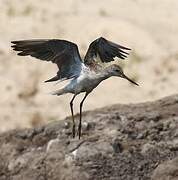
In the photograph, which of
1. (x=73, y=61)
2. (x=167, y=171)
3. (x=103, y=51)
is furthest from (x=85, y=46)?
(x=167, y=171)

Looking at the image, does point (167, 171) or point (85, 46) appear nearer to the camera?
point (167, 171)

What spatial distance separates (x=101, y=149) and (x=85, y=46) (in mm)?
7202

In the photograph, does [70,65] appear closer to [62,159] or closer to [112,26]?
[62,159]

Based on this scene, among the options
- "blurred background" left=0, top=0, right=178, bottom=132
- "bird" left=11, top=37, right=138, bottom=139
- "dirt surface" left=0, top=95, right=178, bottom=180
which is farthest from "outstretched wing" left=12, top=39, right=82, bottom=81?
"blurred background" left=0, top=0, right=178, bottom=132

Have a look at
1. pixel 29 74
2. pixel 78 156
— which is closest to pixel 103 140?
pixel 78 156

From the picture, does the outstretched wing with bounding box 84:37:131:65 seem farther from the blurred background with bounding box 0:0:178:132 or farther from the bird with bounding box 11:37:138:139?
the blurred background with bounding box 0:0:178:132

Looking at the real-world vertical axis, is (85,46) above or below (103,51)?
above

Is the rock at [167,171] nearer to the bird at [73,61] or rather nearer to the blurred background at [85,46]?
the bird at [73,61]

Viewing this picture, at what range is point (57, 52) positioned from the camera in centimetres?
707

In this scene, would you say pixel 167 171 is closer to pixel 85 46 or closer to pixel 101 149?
pixel 101 149

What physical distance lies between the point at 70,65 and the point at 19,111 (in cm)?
600

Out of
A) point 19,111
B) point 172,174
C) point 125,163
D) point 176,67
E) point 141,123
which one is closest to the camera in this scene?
point 172,174

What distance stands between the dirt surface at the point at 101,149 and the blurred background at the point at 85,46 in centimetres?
437

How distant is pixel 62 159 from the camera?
7453 millimetres
